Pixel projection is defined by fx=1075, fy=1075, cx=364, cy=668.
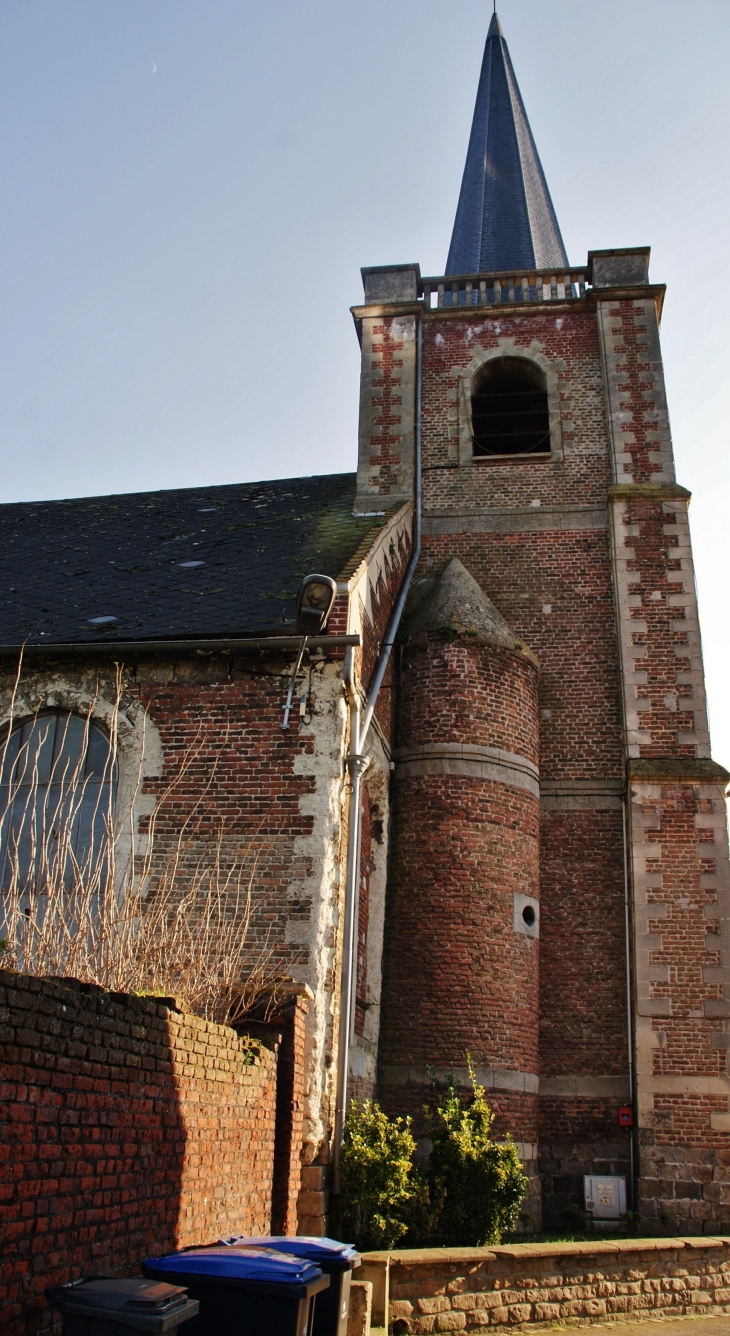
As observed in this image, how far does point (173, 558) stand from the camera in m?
12.8

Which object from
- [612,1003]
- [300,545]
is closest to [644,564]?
[300,545]

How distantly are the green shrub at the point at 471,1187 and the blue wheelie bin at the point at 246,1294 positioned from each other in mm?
4769

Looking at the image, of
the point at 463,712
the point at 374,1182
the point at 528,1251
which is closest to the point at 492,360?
the point at 463,712

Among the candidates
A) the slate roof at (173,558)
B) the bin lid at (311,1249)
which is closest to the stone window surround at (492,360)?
the slate roof at (173,558)

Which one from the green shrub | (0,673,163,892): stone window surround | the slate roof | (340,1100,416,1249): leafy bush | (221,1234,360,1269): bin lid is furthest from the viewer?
the slate roof

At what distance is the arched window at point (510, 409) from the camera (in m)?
15.8

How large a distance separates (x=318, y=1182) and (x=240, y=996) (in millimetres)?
1741

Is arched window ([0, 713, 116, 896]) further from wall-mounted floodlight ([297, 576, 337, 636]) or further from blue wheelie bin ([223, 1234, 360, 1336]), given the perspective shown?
blue wheelie bin ([223, 1234, 360, 1336])

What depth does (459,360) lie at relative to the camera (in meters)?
16.0

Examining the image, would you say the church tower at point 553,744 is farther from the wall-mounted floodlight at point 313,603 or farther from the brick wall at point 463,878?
the wall-mounted floodlight at point 313,603

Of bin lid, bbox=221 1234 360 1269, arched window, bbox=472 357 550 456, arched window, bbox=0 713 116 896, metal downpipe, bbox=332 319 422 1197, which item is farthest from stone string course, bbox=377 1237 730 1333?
arched window, bbox=472 357 550 456

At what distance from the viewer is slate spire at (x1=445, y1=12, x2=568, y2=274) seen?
1892cm

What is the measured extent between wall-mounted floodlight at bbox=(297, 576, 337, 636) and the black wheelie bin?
5.70 metres

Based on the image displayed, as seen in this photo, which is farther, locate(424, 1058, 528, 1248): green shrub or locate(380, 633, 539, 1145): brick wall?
locate(380, 633, 539, 1145): brick wall
